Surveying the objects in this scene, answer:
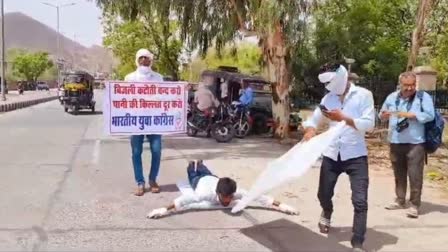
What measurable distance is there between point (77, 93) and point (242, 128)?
49.8 ft

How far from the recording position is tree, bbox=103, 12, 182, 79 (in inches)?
1516

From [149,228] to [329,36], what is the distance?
24218mm

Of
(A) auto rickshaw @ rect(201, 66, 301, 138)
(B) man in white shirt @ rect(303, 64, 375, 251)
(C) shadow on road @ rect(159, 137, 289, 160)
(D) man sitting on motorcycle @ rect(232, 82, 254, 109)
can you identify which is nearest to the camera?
(B) man in white shirt @ rect(303, 64, 375, 251)

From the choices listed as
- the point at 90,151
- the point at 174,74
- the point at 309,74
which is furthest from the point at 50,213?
the point at 174,74

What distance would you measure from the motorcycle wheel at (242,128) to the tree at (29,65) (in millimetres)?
95549

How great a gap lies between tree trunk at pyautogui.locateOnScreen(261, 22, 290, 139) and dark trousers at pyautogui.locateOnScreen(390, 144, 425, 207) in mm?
9406

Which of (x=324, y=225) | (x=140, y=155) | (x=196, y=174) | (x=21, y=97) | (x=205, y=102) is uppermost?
(x=205, y=102)

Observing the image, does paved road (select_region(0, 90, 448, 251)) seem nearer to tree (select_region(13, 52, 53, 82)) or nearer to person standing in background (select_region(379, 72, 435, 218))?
person standing in background (select_region(379, 72, 435, 218))

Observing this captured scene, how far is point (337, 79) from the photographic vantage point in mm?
5668

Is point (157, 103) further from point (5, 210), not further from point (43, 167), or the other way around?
point (43, 167)

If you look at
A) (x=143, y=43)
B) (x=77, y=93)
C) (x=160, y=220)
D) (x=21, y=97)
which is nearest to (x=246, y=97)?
(x=160, y=220)

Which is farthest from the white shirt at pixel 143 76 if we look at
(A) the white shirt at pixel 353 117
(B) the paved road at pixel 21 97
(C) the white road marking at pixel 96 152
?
(B) the paved road at pixel 21 97

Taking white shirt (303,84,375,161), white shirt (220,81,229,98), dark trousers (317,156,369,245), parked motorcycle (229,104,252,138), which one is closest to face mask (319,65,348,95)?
white shirt (303,84,375,161)

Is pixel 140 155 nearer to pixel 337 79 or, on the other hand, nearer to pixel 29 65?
pixel 337 79
